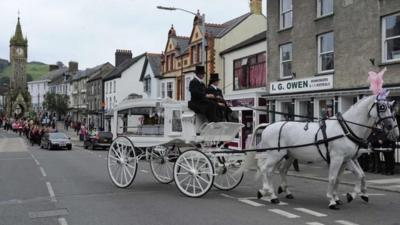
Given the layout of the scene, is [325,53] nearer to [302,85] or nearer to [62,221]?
[302,85]

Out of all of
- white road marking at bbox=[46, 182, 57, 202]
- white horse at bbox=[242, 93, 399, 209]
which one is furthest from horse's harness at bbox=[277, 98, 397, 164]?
white road marking at bbox=[46, 182, 57, 202]

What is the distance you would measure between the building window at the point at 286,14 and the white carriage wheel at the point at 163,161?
15.0m

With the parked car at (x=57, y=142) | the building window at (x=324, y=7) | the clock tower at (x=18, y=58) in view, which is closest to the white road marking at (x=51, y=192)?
the building window at (x=324, y=7)

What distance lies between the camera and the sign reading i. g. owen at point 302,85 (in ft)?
77.6

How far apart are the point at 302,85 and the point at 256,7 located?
17346 mm

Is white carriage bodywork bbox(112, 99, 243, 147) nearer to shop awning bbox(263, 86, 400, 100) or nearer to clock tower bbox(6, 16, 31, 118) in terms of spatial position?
shop awning bbox(263, 86, 400, 100)

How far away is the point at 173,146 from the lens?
1333 centimetres

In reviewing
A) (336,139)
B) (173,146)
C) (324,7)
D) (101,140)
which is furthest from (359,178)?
(101,140)

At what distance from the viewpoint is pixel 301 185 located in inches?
575

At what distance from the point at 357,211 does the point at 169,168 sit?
5780 mm

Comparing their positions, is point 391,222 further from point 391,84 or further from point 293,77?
point 293,77

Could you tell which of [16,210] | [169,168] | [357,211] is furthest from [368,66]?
[16,210]

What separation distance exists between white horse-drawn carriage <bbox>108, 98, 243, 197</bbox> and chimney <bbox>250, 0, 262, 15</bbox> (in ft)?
93.0

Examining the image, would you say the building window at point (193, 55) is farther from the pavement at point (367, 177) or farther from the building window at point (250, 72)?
the pavement at point (367, 177)
